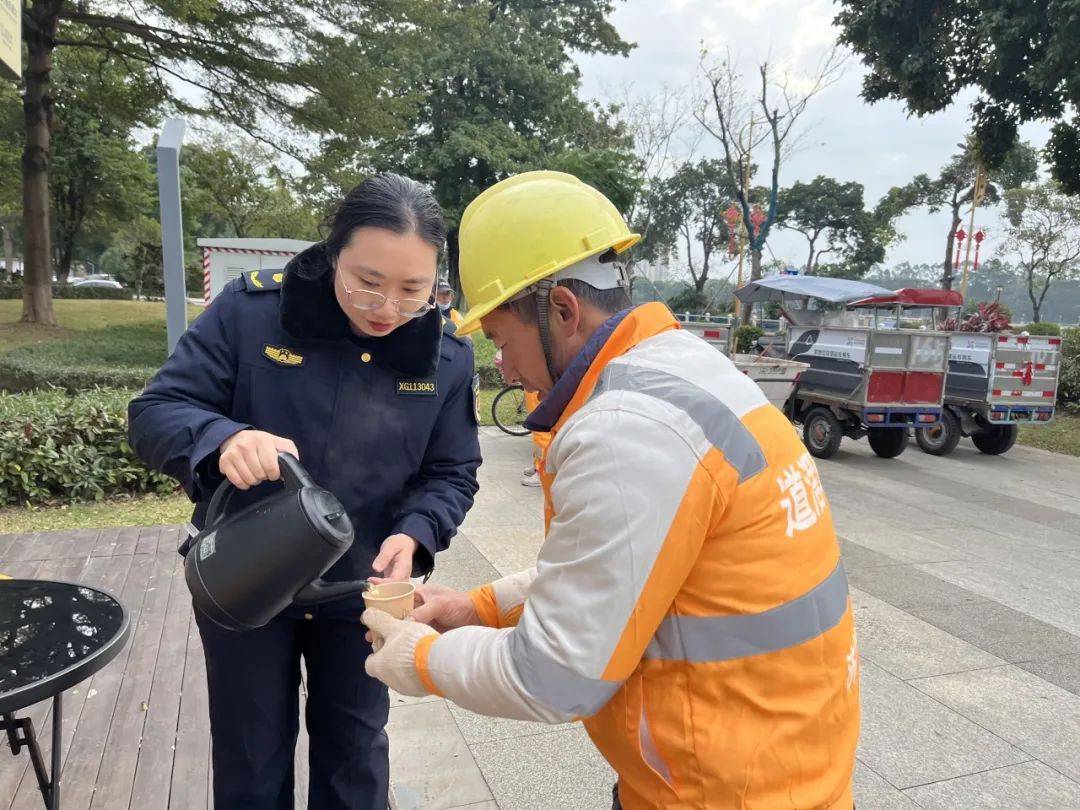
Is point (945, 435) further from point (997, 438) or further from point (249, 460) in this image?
point (249, 460)

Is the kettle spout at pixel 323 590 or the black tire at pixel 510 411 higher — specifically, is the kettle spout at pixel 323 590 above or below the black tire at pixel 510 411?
above

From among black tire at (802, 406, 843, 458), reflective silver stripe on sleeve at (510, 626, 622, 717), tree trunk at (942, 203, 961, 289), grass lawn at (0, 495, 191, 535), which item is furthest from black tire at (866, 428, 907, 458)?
tree trunk at (942, 203, 961, 289)

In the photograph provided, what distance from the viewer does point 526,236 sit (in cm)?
110

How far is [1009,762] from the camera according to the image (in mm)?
2594

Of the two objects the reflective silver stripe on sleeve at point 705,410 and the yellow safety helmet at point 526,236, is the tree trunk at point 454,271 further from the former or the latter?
the reflective silver stripe on sleeve at point 705,410

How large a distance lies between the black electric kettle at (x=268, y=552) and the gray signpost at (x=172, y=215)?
12.4ft

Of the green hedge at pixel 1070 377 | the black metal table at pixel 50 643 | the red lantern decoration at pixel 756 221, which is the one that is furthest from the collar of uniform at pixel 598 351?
the red lantern decoration at pixel 756 221

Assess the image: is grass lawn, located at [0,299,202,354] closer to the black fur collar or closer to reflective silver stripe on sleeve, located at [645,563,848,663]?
the black fur collar

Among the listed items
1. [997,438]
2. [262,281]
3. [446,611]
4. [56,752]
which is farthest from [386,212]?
[997,438]

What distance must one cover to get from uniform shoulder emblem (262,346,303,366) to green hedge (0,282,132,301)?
95.9ft

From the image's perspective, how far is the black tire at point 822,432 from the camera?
25.9 ft

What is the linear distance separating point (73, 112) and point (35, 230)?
900 cm

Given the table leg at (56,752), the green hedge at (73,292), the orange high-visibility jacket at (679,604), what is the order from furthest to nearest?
the green hedge at (73,292), the table leg at (56,752), the orange high-visibility jacket at (679,604)

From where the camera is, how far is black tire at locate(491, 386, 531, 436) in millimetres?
8219
